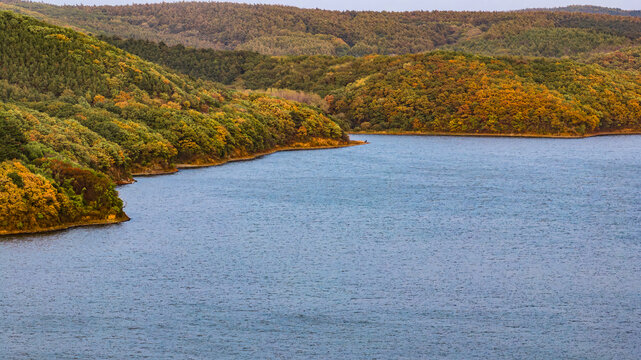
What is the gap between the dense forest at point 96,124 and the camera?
6450 centimetres

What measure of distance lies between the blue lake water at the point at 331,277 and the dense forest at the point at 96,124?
385cm

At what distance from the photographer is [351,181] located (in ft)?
350

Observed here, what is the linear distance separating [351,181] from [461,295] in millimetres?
60010

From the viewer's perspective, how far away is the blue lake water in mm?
38781

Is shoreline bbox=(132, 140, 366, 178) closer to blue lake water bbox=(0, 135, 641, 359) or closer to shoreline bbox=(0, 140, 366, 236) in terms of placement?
shoreline bbox=(0, 140, 366, 236)

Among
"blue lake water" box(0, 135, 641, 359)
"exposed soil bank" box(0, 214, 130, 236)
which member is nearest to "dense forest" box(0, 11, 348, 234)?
"exposed soil bank" box(0, 214, 130, 236)

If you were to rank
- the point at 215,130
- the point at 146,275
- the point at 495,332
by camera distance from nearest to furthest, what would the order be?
1. the point at 495,332
2. the point at 146,275
3. the point at 215,130

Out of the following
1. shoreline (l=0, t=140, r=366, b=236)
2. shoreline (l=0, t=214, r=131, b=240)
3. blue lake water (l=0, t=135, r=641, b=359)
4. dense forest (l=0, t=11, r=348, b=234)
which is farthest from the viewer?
dense forest (l=0, t=11, r=348, b=234)

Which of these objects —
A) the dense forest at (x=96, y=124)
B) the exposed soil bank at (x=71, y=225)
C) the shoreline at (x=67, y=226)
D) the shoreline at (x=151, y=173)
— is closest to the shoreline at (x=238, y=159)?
the shoreline at (x=151, y=173)

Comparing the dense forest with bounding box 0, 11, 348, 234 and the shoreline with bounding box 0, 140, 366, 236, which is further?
the dense forest with bounding box 0, 11, 348, 234

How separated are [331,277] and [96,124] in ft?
212

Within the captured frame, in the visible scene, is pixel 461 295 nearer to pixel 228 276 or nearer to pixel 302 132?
pixel 228 276

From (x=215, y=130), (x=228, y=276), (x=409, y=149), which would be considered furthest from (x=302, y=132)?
(x=228, y=276)

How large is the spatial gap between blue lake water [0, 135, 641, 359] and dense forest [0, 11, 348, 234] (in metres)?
3.85
